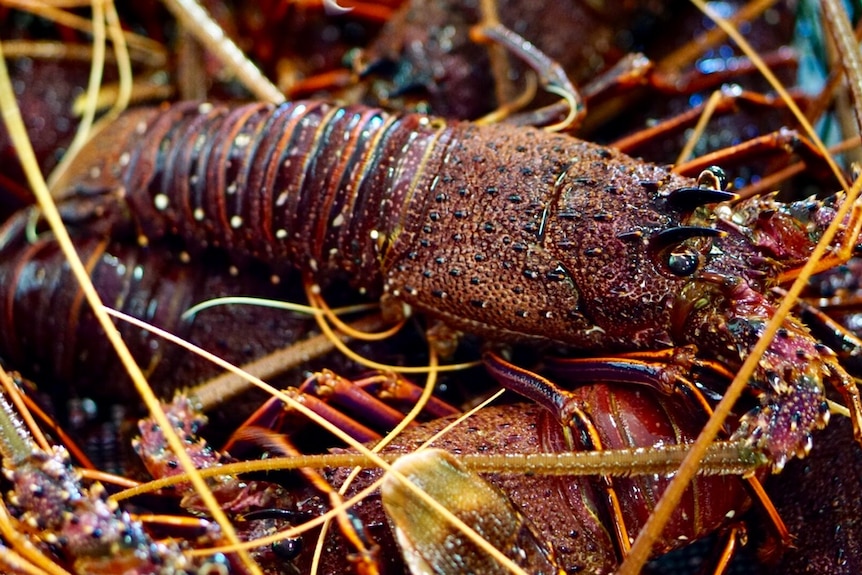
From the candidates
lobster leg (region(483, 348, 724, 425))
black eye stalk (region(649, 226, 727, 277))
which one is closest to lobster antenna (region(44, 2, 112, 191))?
lobster leg (region(483, 348, 724, 425))

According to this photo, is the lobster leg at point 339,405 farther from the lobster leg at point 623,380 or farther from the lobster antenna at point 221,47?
the lobster antenna at point 221,47

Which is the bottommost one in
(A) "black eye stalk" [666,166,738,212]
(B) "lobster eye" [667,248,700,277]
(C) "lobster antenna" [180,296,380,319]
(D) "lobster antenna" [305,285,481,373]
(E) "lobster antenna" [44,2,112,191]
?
(D) "lobster antenna" [305,285,481,373]

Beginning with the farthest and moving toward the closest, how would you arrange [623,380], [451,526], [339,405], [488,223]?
[339,405] < [488,223] < [623,380] < [451,526]

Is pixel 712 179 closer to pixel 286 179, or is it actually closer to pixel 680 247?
pixel 680 247

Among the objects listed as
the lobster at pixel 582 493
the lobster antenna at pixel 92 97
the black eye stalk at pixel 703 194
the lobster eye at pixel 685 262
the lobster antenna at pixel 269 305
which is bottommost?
the lobster at pixel 582 493

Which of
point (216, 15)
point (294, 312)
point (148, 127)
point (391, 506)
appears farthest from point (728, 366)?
point (216, 15)

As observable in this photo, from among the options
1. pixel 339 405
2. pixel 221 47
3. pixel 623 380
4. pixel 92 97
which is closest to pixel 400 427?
pixel 339 405

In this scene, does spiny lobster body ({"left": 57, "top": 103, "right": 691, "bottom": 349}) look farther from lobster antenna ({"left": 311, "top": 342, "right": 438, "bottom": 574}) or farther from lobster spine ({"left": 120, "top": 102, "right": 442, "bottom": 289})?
lobster antenna ({"left": 311, "top": 342, "right": 438, "bottom": 574})

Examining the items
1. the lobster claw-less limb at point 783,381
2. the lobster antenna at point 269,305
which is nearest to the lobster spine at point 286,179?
the lobster antenna at point 269,305
